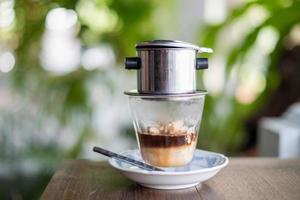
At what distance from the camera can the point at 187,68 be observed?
571mm

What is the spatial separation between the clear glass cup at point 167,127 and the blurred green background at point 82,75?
0.73 m

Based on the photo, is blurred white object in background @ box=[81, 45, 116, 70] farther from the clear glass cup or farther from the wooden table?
the clear glass cup

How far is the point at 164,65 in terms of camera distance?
0.56 meters

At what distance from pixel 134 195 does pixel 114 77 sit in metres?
1.02

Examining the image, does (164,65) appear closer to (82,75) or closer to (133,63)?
(133,63)

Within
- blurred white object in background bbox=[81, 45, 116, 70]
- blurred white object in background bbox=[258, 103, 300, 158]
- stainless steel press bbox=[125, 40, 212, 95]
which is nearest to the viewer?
stainless steel press bbox=[125, 40, 212, 95]

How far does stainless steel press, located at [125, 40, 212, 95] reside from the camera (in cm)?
56

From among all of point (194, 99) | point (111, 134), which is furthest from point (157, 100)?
point (111, 134)

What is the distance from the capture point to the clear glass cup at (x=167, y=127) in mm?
586

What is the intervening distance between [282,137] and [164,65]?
0.66 metres

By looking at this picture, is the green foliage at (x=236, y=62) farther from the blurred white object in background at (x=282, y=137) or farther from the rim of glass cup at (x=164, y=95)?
the rim of glass cup at (x=164, y=95)

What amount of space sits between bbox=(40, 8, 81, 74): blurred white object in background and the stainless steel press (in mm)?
889

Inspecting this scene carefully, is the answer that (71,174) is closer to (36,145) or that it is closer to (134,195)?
(134,195)

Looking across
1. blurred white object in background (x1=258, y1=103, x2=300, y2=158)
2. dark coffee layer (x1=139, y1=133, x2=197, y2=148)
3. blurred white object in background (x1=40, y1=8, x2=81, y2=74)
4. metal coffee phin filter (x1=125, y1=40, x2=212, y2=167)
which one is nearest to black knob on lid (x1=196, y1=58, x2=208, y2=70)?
metal coffee phin filter (x1=125, y1=40, x2=212, y2=167)
